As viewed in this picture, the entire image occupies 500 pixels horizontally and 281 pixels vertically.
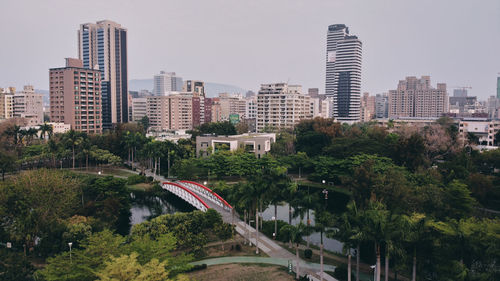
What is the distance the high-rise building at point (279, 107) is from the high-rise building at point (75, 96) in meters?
52.9

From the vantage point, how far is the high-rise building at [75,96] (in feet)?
349

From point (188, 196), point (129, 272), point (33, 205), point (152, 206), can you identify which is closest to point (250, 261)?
point (129, 272)

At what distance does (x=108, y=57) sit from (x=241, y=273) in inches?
5591

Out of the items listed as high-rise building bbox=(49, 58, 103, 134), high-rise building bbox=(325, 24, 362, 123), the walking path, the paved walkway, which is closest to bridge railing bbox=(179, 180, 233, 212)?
the walking path

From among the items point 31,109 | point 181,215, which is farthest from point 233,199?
point 31,109

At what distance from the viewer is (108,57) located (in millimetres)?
149500

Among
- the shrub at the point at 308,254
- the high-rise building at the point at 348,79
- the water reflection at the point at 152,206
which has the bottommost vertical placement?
the water reflection at the point at 152,206

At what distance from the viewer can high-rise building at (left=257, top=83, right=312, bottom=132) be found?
120 meters

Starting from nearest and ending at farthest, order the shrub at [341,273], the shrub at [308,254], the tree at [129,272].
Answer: the tree at [129,272] → the shrub at [341,273] → the shrub at [308,254]

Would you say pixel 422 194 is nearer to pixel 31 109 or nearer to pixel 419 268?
pixel 419 268

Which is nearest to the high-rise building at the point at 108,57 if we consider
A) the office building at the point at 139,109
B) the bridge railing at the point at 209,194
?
the office building at the point at 139,109

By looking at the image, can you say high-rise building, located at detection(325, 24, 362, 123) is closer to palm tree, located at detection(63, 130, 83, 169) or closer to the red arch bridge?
palm tree, located at detection(63, 130, 83, 169)

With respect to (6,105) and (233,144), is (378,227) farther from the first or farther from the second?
(6,105)

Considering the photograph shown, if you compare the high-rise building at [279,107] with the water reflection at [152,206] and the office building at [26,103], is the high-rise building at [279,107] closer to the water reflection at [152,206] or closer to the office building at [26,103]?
the water reflection at [152,206]
